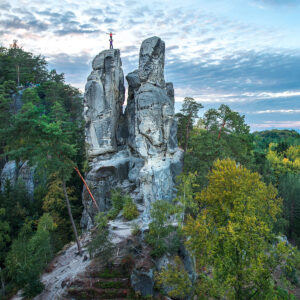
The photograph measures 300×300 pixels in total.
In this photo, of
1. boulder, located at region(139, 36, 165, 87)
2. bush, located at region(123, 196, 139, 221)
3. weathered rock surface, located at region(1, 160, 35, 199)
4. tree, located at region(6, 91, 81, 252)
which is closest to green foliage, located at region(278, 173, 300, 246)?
bush, located at region(123, 196, 139, 221)

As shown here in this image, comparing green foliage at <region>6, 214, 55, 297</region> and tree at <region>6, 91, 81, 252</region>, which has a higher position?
tree at <region>6, 91, 81, 252</region>

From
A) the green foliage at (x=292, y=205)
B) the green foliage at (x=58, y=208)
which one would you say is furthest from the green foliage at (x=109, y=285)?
the green foliage at (x=292, y=205)

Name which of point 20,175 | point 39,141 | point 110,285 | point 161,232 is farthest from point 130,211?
point 20,175

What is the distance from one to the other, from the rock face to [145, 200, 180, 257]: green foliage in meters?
2.62

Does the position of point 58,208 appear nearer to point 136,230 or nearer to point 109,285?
point 136,230

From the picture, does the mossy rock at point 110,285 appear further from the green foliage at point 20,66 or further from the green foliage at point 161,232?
the green foliage at point 20,66

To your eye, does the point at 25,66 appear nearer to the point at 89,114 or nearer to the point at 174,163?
the point at 89,114

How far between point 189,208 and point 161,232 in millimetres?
4597

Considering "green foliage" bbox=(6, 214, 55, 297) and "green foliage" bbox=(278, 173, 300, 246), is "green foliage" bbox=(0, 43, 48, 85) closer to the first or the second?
"green foliage" bbox=(6, 214, 55, 297)

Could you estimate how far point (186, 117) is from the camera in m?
22.8

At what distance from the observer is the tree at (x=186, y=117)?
22109mm

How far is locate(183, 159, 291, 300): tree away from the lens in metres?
7.77

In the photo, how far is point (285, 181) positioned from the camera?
1098 inches

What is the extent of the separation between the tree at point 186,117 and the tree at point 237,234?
13218mm
